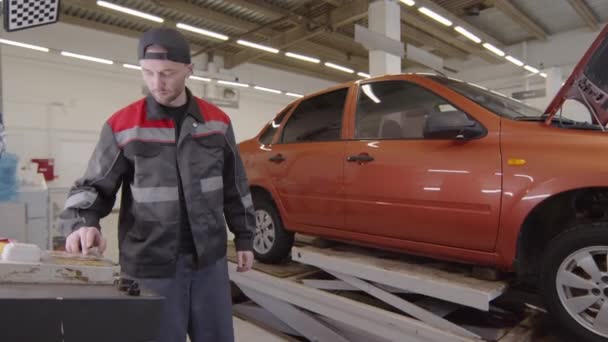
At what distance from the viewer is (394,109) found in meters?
2.54

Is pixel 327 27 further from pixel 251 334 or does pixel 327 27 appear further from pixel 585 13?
pixel 251 334

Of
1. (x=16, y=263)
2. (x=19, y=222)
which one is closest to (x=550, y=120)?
(x=16, y=263)

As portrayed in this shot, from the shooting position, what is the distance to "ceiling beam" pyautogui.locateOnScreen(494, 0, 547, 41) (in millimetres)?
7996

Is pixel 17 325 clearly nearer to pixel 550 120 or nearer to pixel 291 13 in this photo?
pixel 550 120

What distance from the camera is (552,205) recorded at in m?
2.02

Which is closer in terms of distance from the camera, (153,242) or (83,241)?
(83,241)

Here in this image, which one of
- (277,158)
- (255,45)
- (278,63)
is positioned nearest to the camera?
(277,158)

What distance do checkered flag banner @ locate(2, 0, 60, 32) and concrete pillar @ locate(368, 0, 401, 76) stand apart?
5125mm

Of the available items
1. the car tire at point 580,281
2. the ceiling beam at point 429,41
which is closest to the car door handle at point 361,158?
the car tire at point 580,281

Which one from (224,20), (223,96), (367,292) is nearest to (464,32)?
(224,20)

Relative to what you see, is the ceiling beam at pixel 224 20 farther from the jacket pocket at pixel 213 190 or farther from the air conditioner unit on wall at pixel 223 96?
the jacket pocket at pixel 213 190

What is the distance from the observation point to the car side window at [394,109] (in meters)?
2.37

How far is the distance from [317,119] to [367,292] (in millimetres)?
1249

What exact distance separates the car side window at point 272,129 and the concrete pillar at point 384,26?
397cm
